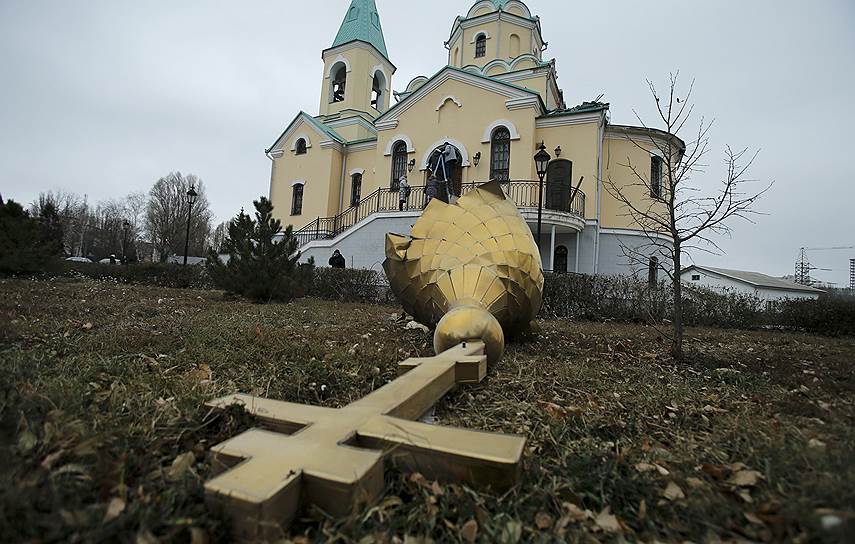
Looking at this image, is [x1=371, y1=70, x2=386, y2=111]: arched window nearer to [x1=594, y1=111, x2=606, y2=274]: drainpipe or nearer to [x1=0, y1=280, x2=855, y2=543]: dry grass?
[x1=594, y1=111, x2=606, y2=274]: drainpipe

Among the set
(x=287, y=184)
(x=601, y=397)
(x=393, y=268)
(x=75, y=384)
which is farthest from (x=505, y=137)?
(x=75, y=384)

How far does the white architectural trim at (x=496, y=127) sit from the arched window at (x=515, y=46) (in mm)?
6819

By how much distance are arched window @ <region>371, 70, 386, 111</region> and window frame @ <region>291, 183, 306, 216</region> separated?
7.33 metres

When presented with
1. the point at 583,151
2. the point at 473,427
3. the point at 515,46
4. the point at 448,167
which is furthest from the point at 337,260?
the point at 473,427

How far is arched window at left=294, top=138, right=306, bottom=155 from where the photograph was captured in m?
25.1

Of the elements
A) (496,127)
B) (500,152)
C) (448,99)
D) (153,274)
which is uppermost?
(448,99)

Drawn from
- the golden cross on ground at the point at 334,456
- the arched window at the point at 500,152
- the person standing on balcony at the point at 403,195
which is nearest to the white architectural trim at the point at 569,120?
the arched window at the point at 500,152

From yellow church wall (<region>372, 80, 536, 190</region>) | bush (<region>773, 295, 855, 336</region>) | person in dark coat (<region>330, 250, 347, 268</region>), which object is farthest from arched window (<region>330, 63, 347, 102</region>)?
bush (<region>773, 295, 855, 336</region>)

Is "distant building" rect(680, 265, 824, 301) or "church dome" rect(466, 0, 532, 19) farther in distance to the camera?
"distant building" rect(680, 265, 824, 301)

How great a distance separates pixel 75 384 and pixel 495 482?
224cm

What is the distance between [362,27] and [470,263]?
27.2 meters

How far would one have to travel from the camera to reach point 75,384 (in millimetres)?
2186

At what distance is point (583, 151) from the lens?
18.3 m

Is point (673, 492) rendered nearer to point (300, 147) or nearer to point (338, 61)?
point (300, 147)
